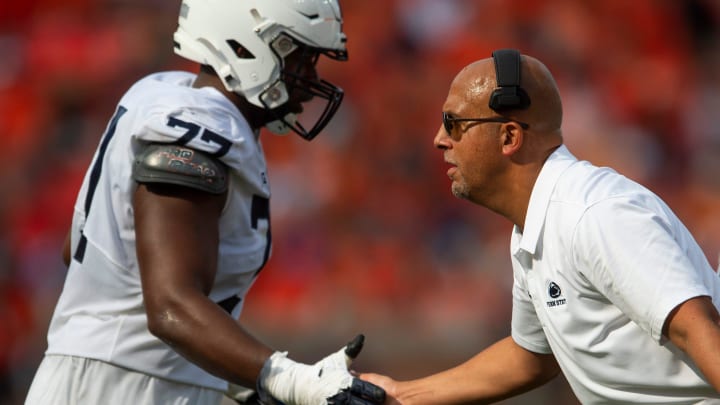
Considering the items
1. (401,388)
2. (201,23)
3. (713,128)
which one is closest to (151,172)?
(201,23)

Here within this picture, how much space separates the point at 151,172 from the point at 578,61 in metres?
6.11

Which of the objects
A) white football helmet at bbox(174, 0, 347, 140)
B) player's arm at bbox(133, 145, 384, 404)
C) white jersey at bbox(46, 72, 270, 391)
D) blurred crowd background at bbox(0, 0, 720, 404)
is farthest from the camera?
blurred crowd background at bbox(0, 0, 720, 404)

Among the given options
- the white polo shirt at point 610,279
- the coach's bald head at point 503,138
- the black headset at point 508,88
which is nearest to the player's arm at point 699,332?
the white polo shirt at point 610,279

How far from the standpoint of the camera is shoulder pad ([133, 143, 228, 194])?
9.94 feet

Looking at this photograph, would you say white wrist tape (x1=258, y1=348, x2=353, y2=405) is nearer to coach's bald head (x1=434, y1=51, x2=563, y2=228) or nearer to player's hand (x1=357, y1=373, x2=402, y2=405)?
player's hand (x1=357, y1=373, x2=402, y2=405)

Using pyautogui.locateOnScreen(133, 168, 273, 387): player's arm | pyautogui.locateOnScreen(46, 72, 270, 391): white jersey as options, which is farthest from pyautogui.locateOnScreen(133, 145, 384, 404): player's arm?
pyautogui.locateOnScreen(46, 72, 270, 391): white jersey

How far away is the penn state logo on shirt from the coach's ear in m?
0.44

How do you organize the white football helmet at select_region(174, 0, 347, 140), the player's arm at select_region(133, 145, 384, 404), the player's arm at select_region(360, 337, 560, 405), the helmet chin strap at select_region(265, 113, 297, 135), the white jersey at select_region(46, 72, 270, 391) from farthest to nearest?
the helmet chin strap at select_region(265, 113, 297, 135) < the white football helmet at select_region(174, 0, 347, 140) < the player's arm at select_region(360, 337, 560, 405) < the white jersey at select_region(46, 72, 270, 391) < the player's arm at select_region(133, 145, 384, 404)

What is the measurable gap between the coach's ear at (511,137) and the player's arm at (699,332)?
766mm

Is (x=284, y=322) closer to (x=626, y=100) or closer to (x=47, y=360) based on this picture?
(x=626, y=100)

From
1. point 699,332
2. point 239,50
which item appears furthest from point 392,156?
point 699,332

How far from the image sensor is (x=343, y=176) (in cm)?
837

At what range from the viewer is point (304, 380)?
289 cm

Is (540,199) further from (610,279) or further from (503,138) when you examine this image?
(610,279)
